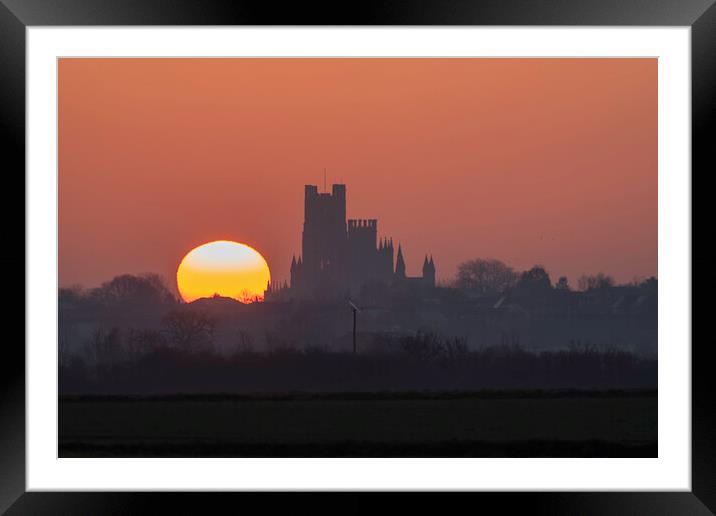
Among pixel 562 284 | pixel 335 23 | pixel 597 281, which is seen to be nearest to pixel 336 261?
pixel 562 284

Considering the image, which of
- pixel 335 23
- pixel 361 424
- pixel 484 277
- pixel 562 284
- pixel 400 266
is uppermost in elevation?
pixel 335 23

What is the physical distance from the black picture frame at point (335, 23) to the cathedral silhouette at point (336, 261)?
10.5 meters

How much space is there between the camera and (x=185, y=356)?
13.8m

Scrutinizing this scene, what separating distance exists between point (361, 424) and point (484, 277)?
4.29 metres

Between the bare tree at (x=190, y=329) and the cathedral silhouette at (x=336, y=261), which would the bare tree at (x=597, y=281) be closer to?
the cathedral silhouette at (x=336, y=261)

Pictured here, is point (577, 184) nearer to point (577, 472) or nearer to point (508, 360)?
point (508, 360)

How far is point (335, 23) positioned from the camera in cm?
236

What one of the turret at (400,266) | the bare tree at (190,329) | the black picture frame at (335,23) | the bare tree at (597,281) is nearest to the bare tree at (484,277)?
the turret at (400,266)

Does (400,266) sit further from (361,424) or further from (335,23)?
(335,23)

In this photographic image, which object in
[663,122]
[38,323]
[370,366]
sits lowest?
[370,366]

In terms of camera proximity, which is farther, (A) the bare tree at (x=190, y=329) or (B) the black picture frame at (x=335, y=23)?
(A) the bare tree at (x=190, y=329)

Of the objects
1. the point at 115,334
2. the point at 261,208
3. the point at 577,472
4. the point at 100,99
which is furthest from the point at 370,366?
the point at 577,472

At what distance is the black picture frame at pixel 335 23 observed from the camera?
2344 millimetres

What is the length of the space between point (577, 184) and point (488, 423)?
5282 mm
